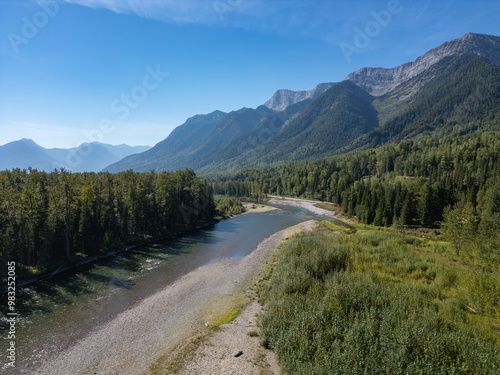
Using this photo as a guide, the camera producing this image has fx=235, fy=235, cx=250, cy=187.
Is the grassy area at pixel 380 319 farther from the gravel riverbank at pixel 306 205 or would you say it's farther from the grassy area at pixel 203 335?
the gravel riverbank at pixel 306 205

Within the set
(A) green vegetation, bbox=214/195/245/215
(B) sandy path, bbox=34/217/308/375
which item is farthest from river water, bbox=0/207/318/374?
(A) green vegetation, bbox=214/195/245/215

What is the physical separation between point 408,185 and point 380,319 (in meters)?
106

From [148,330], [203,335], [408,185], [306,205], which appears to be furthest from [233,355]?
[306,205]

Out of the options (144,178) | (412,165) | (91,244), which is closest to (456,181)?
(412,165)

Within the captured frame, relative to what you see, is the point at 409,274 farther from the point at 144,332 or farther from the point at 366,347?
the point at 144,332

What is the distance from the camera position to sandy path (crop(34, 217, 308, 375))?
22.1m

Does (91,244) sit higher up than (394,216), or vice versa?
(394,216)

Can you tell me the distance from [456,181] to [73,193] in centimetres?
14170

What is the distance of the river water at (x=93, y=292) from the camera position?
25.2m

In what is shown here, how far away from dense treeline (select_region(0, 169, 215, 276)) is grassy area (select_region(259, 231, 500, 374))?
4110 centimetres

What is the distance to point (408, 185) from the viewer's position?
10725 cm

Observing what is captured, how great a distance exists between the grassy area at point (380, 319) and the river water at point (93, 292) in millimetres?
20467

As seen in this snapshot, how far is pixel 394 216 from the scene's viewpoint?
84.1m

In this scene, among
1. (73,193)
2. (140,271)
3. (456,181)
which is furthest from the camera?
(456,181)
